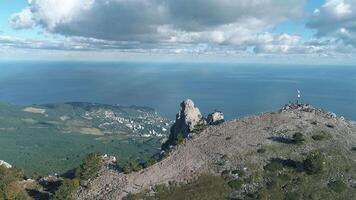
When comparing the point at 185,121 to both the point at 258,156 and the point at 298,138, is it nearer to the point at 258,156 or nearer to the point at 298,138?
the point at 258,156

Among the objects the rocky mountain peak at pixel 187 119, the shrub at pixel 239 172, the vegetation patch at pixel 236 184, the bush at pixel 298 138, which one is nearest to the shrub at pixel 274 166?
the shrub at pixel 239 172

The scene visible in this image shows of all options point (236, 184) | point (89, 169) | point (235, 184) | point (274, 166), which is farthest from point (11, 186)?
point (274, 166)

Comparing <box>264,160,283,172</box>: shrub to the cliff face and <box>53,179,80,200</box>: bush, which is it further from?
<box>53,179,80,200</box>: bush

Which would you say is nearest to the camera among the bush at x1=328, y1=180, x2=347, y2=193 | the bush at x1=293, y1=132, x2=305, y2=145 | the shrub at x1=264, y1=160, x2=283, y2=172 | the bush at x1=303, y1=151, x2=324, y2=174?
the bush at x1=328, y1=180, x2=347, y2=193

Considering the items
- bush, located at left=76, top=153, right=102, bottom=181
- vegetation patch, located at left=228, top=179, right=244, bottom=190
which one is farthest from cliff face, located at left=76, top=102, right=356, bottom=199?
bush, located at left=76, top=153, right=102, bottom=181

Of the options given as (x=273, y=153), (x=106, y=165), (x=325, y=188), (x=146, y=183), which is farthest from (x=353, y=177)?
(x=106, y=165)

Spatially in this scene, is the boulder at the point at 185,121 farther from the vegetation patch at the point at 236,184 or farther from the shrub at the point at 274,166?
the vegetation patch at the point at 236,184
